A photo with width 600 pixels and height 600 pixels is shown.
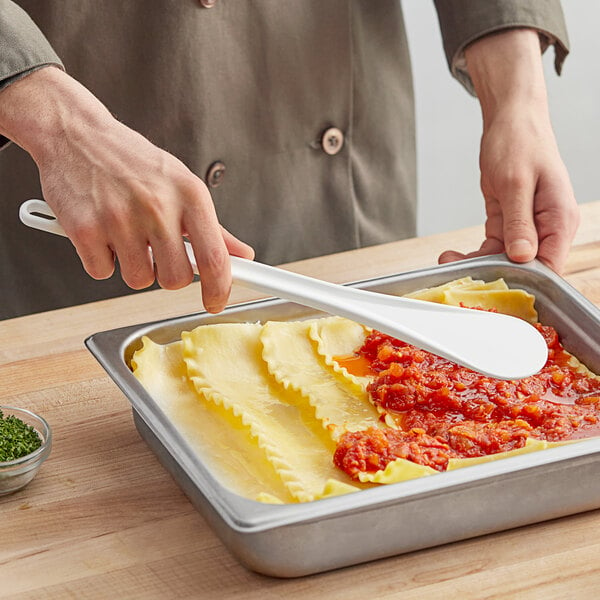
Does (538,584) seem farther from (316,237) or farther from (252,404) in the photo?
(316,237)

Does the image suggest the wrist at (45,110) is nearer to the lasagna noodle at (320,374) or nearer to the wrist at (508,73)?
the lasagna noodle at (320,374)

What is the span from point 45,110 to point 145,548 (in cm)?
72

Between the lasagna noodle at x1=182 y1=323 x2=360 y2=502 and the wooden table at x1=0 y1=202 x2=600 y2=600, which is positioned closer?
the wooden table at x1=0 y1=202 x2=600 y2=600

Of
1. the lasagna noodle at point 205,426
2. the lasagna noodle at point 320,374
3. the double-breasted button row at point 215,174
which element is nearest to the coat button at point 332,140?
the double-breasted button row at point 215,174

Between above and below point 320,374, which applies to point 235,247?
above

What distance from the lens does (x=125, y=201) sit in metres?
1.54

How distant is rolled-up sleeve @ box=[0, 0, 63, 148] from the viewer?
1.71m

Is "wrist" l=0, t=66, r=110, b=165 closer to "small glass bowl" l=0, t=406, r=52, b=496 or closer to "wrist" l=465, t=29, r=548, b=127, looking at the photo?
"small glass bowl" l=0, t=406, r=52, b=496

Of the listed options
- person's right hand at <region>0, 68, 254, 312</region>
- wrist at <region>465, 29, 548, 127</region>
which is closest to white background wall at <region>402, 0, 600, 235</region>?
wrist at <region>465, 29, 548, 127</region>

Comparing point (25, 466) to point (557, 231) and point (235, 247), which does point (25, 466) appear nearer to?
point (235, 247)

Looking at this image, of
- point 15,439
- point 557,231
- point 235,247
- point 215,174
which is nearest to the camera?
point 15,439

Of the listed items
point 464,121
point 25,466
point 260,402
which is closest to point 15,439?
point 25,466

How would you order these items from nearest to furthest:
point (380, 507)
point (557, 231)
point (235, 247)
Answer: point (380, 507)
point (235, 247)
point (557, 231)

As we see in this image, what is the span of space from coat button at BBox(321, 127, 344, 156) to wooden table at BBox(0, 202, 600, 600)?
1.02 meters
